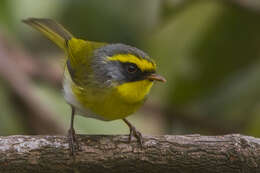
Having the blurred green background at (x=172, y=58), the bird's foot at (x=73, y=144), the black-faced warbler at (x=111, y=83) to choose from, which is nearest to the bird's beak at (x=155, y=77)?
the black-faced warbler at (x=111, y=83)

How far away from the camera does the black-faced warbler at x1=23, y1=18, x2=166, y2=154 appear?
425cm

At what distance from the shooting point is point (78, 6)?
6.12 metres

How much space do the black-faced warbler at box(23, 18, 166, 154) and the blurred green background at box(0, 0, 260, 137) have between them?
1.47 metres

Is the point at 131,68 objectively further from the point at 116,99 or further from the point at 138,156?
the point at 138,156

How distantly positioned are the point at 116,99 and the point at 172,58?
2.13 metres

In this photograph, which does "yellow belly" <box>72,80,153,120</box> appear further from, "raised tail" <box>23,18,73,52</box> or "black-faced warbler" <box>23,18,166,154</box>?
"raised tail" <box>23,18,73,52</box>

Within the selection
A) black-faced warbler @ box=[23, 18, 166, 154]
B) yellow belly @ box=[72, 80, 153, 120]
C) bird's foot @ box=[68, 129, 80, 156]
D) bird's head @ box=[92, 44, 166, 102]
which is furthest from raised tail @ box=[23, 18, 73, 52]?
bird's foot @ box=[68, 129, 80, 156]

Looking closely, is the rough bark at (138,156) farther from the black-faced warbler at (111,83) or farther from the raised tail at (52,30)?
the raised tail at (52,30)

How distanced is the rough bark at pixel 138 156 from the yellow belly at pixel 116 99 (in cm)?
24

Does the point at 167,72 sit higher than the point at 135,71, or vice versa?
the point at 167,72

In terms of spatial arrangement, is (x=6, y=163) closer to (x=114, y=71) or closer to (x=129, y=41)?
(x=114, y=71)

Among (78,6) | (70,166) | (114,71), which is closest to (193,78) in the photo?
(78,6)

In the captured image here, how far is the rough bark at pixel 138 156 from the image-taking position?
4000 millimetres

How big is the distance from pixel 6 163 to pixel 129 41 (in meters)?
2.57
